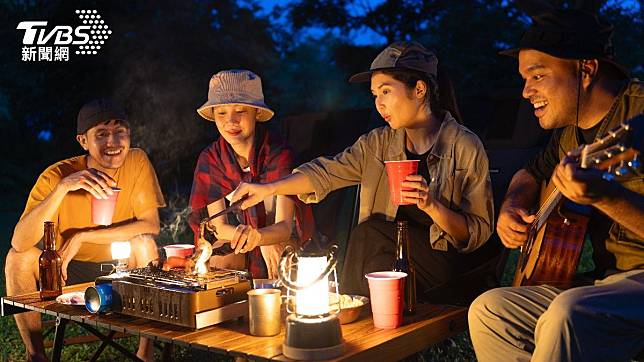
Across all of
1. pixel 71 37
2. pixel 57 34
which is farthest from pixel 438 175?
pixel 71 37

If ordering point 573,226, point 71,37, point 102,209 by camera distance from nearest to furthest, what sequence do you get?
point 573,226
point 102,209
point 71,37

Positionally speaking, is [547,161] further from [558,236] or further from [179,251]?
[179,251]

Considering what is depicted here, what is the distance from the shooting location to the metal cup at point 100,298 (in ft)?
9.57

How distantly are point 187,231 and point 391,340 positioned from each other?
9610 millimetres

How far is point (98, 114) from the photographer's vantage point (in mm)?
4320

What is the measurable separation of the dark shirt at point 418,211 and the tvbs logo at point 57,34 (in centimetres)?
1336

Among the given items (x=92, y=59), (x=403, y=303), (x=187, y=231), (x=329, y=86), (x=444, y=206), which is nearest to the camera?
(x=403, y=303)

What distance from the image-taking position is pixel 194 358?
15.1ft

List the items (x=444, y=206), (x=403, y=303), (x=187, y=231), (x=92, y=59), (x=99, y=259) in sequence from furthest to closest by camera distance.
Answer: (x=92, y=59) → (x=187, y=231) → (x=99, y=259) → (x=444, y=206) → (x=403, y=303)

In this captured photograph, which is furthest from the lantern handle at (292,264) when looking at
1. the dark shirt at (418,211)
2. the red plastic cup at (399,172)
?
the dark shirt at (418,211)

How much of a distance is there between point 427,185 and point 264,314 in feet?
3.95

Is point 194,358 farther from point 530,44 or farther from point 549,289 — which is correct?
point 530,44

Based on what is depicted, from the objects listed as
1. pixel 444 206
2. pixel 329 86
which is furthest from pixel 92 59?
pixel 444 206

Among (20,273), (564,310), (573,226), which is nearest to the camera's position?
(564,310)
